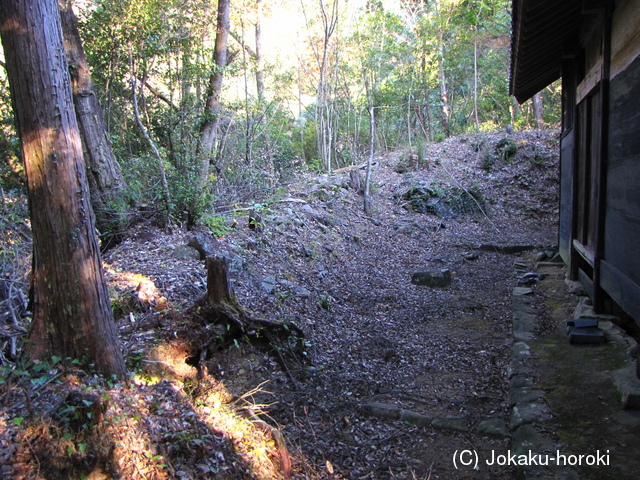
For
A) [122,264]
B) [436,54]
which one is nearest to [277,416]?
[122,264]

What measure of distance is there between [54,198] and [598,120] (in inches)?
206

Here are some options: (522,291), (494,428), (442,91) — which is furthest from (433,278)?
(442,91)

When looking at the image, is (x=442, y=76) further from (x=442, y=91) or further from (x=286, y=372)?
(x=286, y=372)

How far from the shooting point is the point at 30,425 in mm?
2223

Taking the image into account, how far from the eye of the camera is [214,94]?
312 inches

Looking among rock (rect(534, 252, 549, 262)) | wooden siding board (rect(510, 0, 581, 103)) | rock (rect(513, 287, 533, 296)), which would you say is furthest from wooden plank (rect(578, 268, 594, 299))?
wooden siding board (rect(510, 0, 581, 103))

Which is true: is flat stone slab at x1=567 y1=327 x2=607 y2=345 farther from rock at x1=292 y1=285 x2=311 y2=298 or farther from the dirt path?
rock at x1=292 y1=285 x2=311 y2=298

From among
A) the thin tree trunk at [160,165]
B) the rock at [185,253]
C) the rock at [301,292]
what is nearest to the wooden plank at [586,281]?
the rock at [301,292]

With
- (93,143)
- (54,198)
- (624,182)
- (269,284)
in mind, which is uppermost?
(93,143)

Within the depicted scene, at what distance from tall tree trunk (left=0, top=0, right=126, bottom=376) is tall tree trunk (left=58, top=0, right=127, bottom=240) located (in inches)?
142

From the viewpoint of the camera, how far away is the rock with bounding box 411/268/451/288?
7.05 m

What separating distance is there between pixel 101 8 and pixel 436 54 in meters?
14.2

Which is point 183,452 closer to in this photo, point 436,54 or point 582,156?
point 582,156

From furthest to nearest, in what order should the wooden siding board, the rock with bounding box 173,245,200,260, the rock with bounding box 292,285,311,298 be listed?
the rock with bounding box 292,285,311,298 < the rock with bounding box 173,245,200,260 < the wooden siding board
